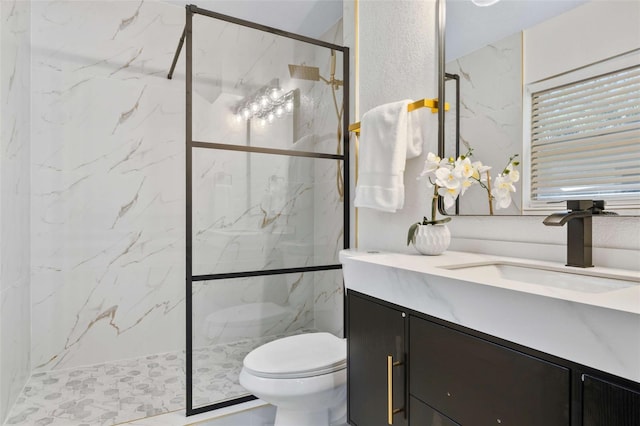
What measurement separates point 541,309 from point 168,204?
240 centimetres

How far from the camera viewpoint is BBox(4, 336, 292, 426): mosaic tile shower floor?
69.7 inches

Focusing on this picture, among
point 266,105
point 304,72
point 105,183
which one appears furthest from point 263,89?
point 105,183

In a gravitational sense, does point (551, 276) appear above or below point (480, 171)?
below

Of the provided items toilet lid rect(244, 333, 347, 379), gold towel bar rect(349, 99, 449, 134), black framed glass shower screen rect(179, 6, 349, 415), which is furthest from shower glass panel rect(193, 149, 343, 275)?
gold towel bar rect(349, 99, 449, 134)

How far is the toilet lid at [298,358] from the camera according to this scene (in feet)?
4.77

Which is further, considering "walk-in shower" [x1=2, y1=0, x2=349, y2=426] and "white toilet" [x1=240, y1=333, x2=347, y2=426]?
"walk-in shower" [x1=2, y1=0, x2=349, y2=426]

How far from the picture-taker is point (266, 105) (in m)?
1.89

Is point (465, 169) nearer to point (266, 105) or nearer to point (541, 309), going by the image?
point (541, 309)

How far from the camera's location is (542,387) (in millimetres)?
680

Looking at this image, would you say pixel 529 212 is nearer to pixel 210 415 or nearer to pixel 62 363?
pixel 210 415

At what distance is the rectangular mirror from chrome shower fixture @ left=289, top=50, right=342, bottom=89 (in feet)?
2.36

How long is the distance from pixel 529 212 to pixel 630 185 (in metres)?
0.27

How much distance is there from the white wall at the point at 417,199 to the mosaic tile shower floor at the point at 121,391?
935mm

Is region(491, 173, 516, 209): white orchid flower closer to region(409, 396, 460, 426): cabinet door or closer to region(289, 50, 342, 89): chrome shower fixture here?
region(409, 396, 460, 426): cabinet door
